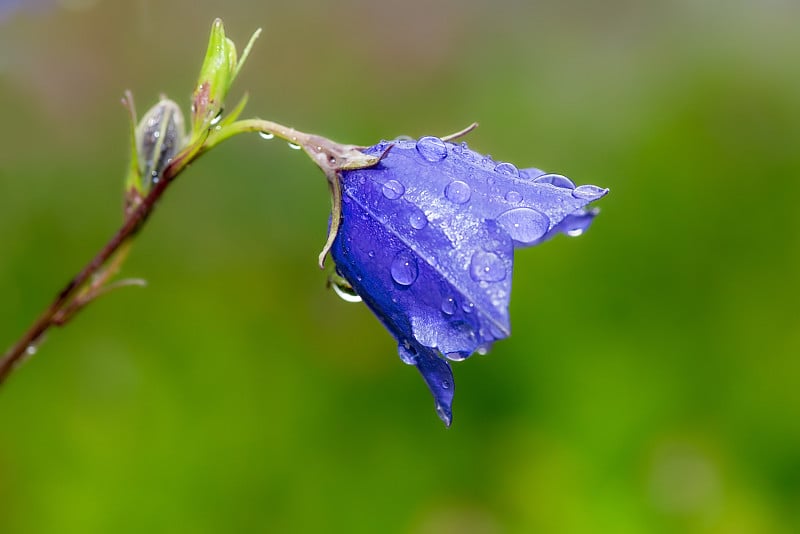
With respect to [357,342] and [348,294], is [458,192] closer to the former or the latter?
[348,294]

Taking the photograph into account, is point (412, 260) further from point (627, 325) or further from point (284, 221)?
point (284, 221)

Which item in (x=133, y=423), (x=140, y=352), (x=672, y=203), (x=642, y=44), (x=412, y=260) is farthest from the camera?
(x=642, y=44)

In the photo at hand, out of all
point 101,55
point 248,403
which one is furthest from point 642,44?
point 248,403

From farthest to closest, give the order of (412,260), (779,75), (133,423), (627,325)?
(779,75), (627,325), (133,423), (412,260)

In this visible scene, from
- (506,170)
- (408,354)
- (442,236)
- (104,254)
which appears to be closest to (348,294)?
(408,354)

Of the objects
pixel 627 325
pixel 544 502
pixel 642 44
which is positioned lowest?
pixel 544 502

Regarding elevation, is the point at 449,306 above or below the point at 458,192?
below

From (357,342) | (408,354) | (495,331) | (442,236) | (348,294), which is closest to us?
(495,331)

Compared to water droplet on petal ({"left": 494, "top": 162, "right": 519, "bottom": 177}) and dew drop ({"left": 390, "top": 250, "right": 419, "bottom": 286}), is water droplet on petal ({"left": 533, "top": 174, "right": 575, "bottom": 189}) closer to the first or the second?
water droplet on petal ({"left": 494, "top": 162, "right": 519, "bottom": 177})
